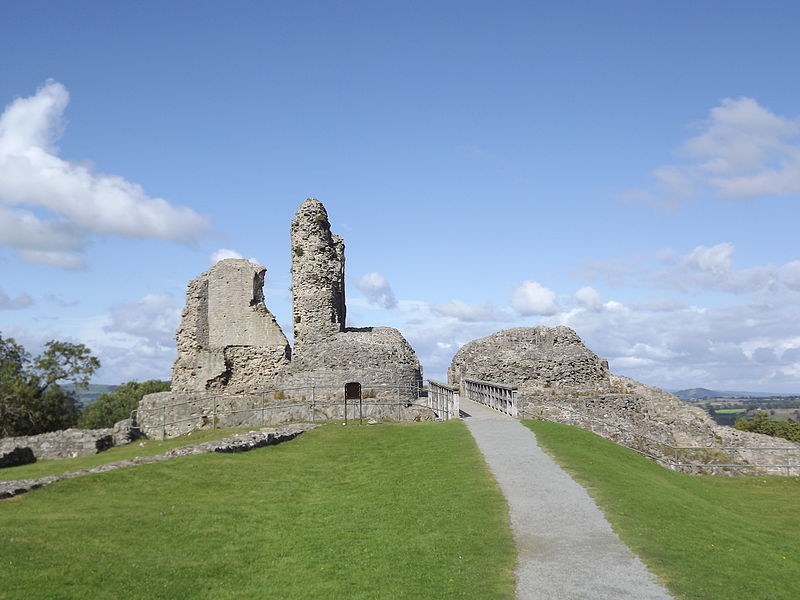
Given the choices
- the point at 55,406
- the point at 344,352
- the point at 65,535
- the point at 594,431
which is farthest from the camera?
the point at 55,406

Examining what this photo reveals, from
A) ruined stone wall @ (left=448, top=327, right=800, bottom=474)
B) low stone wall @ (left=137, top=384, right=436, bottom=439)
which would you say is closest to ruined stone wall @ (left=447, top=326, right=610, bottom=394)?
ruined stone wall @ (left=448, top=327, right=800, bottom=474)

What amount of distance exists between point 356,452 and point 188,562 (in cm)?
1170

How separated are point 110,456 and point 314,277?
16190mm

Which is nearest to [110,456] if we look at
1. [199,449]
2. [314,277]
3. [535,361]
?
A: [199,449]

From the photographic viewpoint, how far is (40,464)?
1081 inches

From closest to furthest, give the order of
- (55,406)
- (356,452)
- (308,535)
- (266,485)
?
(308,535)
(266,485)
(356,452)
(55,406)

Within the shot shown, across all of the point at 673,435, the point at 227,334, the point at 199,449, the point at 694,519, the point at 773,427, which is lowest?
the point at 694,519

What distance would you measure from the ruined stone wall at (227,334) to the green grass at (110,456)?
8.85 metres

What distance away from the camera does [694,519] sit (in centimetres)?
1719

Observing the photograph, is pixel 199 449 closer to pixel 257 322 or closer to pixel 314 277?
pixel 314 277

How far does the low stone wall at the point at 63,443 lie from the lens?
29.5 metres

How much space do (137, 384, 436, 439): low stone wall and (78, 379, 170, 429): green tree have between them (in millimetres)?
30733

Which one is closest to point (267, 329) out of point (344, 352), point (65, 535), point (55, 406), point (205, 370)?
point (205, 370)

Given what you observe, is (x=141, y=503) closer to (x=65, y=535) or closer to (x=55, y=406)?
(x=65, y=535)
